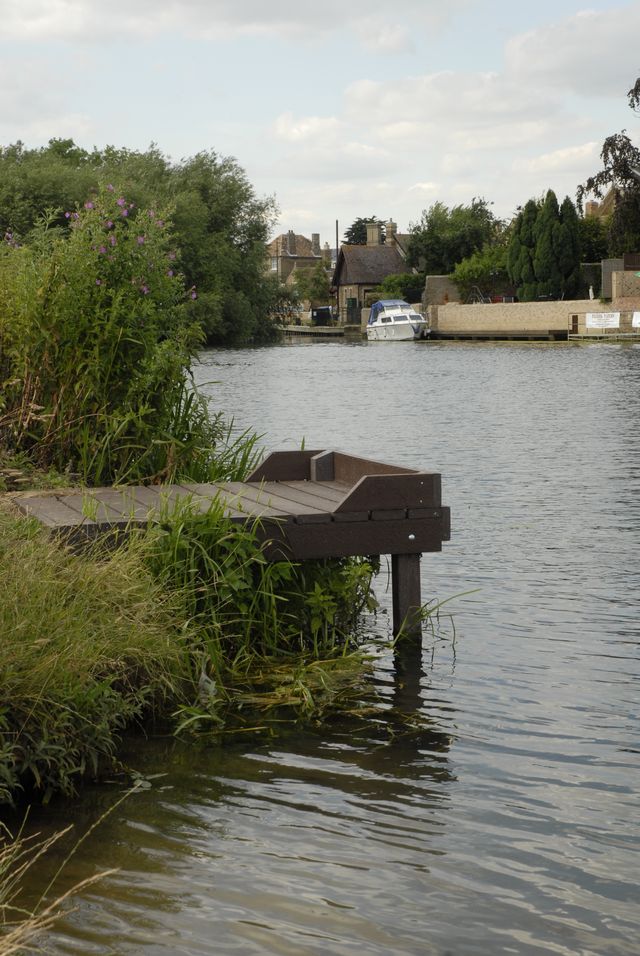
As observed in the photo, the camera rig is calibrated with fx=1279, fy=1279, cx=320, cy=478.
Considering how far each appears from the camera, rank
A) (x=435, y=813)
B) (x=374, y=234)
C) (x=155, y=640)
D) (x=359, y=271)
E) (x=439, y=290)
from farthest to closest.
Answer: (x=374, y=234) → (x=359, y=271) → (x=439, y=290) → (x=155, y=640) → (x=435, y=813)

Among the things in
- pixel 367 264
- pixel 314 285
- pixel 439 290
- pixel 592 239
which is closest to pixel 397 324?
pixel 439 290

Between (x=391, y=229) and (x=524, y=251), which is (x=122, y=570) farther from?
(x=391, y=229)

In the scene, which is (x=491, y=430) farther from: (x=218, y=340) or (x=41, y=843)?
(x=218, y=340)

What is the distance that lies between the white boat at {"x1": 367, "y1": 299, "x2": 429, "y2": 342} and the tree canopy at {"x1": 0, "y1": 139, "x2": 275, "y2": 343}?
13.7 m

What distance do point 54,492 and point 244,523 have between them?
167 centimetres

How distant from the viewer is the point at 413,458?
19234 millimetres

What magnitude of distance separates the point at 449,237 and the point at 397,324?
19.0 m

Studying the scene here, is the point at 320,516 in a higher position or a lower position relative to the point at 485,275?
lower

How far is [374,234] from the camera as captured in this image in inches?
5049

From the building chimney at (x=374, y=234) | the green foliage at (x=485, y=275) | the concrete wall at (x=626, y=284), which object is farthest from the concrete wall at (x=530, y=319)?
the building chimney at (x=374, y=234)

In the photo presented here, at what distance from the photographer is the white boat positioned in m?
85.2

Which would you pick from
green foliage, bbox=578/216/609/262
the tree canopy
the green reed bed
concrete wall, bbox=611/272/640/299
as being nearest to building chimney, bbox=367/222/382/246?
green foliage, bbox=578/216/609/262

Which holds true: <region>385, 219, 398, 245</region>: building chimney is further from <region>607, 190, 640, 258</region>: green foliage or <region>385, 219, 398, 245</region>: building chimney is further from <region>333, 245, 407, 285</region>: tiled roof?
<region>607, 190, 640, 258</region>: green foliage

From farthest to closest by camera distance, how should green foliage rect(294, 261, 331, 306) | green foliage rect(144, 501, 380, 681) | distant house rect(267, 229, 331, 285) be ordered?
1. distant house rect(267, 229, 331, 285)
2. green foliage rect(294, 261, 331, 306)
3. green foliage rect(144, 501, 380, 681)
